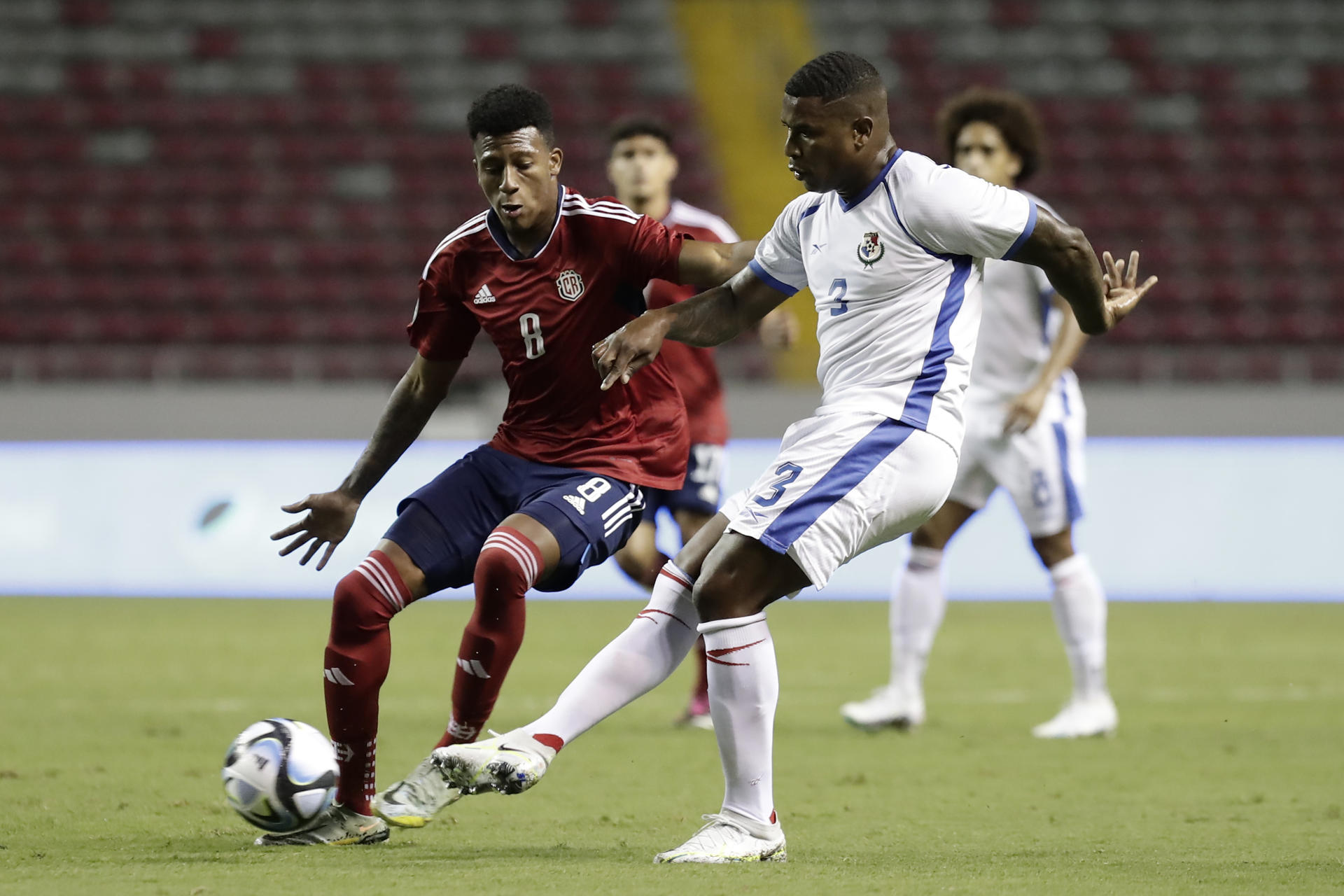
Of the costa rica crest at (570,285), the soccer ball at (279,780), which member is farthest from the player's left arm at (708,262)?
the soccer ball at (279,780)

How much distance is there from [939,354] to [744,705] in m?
0.98

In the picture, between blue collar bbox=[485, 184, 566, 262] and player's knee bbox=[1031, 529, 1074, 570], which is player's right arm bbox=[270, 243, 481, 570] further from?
player's knee bbox=[1031, 529, 1074, 570]

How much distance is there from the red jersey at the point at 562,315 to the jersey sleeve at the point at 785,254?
1.09 ft

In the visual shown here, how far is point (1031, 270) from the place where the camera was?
7152mm

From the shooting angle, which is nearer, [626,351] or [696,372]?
[626,351]

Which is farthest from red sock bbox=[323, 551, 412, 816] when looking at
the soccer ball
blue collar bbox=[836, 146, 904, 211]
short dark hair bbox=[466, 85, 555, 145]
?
blue collar bbox=[836, 146, 904, 211]

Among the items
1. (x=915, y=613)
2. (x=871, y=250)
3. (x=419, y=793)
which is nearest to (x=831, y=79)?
(x=871, y=250)

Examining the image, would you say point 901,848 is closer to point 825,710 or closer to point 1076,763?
point 1076,763

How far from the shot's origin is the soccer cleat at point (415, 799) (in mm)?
4605

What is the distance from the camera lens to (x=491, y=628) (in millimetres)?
4625

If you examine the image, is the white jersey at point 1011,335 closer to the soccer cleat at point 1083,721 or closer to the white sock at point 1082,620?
the white sock at point 1082,620

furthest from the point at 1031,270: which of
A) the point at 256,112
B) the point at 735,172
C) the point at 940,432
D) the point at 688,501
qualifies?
the point at 256,112

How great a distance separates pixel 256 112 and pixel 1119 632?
1198cm

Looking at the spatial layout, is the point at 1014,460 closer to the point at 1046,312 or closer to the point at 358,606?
the point at 1046,312
